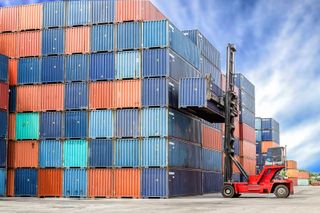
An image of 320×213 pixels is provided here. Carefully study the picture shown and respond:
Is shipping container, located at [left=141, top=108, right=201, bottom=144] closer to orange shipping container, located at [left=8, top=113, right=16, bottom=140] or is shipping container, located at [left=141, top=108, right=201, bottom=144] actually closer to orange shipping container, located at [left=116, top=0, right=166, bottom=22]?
orange shipping container, located at [left=116, top=0, right=166, bottom=22]

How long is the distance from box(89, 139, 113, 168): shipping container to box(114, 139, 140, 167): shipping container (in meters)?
0.59

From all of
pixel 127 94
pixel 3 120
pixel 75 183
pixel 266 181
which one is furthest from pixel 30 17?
pixel 266 181

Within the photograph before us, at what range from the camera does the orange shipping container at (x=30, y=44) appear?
4803 cm

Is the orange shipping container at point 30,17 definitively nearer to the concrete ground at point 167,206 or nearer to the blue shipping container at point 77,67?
the blue shipping container at point 77,67

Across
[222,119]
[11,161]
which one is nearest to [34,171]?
[11,161]

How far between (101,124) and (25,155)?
7.58m

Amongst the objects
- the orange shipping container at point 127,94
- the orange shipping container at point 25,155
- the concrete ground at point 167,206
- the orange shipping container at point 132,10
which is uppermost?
the orange shipping container at point 132,10

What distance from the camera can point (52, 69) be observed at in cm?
4719

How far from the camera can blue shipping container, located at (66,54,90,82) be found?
4615 cm

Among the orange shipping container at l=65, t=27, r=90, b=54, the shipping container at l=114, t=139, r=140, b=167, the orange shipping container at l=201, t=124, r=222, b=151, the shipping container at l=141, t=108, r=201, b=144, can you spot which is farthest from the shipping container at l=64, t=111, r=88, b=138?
the orange shipping container at l=201, t=124, r=222, b=151

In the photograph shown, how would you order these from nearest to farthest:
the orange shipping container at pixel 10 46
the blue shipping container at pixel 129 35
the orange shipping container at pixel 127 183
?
the orange shipping container at pixel 127 183, the blue shipping container at pixel 129 35, the orange shipping container at pixel 10 46

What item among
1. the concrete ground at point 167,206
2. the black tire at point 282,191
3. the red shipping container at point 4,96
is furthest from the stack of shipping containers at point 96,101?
the concrete ground at point 167,206

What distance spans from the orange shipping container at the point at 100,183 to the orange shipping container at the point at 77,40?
410 inches

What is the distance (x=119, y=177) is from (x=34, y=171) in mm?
7931
